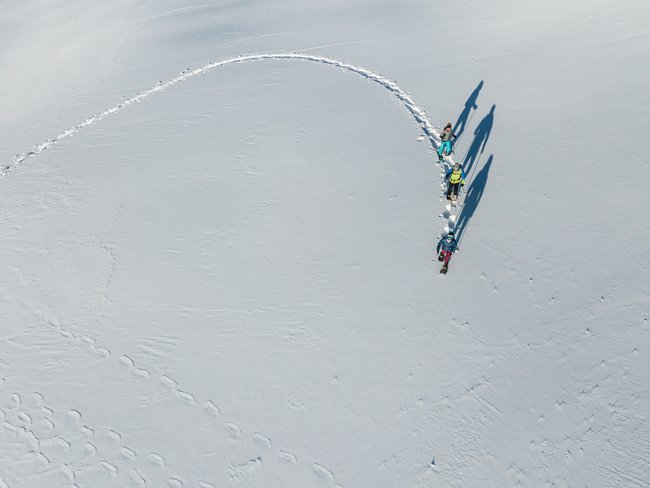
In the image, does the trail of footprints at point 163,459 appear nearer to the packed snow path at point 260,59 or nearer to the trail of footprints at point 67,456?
the trail of footprints at point 67,456

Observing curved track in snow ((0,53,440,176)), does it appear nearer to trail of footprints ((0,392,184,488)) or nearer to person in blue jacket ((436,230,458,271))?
person in blue jacket ((436,230,458,271))

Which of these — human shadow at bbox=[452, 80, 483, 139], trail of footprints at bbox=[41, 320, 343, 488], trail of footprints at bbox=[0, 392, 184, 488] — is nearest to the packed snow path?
human shadow at bbox=[452, 80, 483, 139]

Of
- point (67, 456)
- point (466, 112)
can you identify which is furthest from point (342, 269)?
point (466, 112)

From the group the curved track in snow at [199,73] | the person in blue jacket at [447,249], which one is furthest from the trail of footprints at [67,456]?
the person in blue jacket at [447,249]

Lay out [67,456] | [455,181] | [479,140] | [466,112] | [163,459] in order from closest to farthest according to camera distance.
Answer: [163,459]
[67,456]
[455,181]
[479,140]
[466,112]

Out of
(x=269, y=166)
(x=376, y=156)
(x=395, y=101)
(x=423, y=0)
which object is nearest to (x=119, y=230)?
(x=269, y=166)

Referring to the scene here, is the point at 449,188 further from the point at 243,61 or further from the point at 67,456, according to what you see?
the point at 243,61
